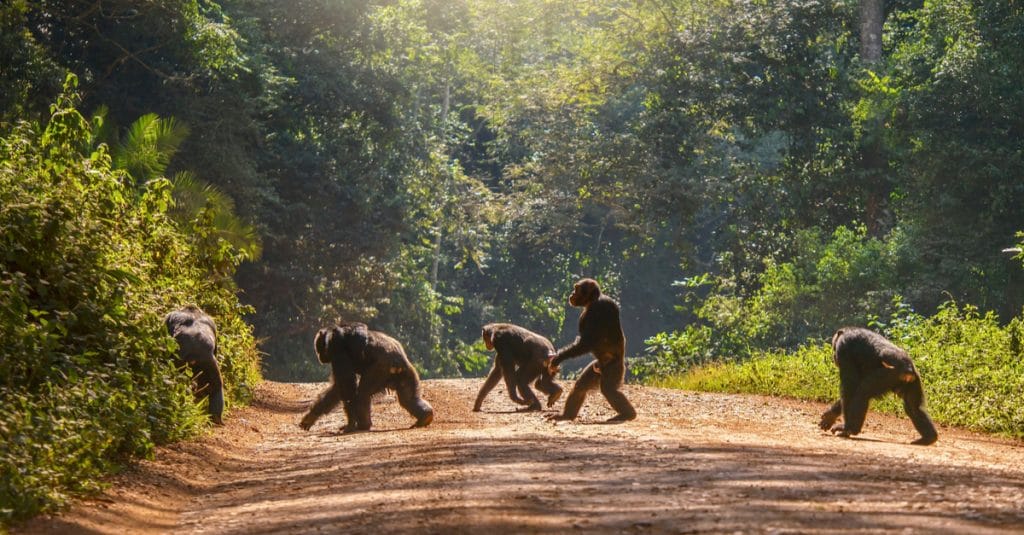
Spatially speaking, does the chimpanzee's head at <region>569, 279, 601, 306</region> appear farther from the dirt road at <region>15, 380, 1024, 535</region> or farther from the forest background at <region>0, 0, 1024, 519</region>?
the forest background at <region>0, 0, 1024, 519</region>

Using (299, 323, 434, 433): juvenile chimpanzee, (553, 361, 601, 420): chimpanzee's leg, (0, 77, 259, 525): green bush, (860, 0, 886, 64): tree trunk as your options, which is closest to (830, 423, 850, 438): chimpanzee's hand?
(553, 361, 601, 420): chimpanzee's leg

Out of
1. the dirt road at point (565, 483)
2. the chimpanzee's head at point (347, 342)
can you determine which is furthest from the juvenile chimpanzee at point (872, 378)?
the chimpanzee's head at point (347, 342)

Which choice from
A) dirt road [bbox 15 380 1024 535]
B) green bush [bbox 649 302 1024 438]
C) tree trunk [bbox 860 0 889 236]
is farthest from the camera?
tree trunk [bbox 860 0 889 236]

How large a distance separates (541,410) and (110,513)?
8.87m

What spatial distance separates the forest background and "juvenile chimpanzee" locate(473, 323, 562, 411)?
351 centimetres

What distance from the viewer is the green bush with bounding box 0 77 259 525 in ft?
29.3

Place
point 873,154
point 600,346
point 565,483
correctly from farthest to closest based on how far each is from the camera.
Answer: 1. point 873,154
2. point 600,346
3. point 565,483

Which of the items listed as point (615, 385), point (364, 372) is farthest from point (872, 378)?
point (364, 372)

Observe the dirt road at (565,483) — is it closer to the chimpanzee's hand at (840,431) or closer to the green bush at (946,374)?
the chimpanzee's hand at (840,431)

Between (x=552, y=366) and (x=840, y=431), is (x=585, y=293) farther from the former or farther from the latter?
(x=840, y=431)

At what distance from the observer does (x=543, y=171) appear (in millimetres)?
44000

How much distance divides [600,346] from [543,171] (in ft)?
97.9

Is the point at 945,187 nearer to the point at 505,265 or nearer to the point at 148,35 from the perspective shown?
the point at 148,35

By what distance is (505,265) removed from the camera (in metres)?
60.0
